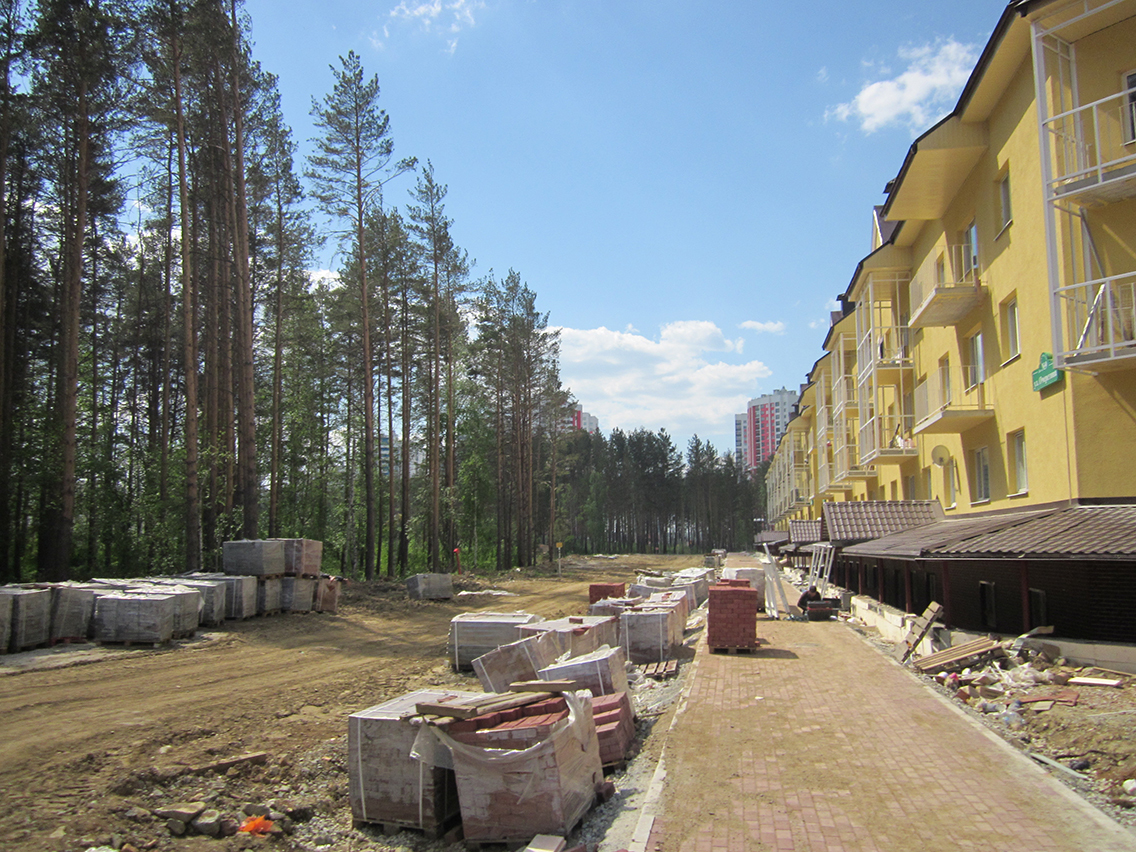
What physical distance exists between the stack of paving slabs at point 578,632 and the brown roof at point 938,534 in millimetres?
5428

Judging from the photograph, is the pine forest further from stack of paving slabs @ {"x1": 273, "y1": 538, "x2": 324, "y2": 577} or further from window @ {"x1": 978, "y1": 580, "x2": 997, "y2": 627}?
window @ {"x1": 978, "y1": 580, "x2": 997, "y2": 627}

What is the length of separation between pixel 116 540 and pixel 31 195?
1296cm

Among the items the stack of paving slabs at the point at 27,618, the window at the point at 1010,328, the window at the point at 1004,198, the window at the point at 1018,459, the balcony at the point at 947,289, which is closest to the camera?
the stack of paving slabs at the point at 27,618

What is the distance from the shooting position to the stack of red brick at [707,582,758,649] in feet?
46.8

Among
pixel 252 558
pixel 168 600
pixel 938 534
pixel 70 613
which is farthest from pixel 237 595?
pixel 938 534

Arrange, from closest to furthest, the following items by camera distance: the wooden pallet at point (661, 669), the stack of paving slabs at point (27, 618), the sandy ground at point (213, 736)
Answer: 1. the sandy ground at point (213, 736)
2. the stack of paving slabs at point (27, 618)
3. the wooden pallet at point (661, 669)

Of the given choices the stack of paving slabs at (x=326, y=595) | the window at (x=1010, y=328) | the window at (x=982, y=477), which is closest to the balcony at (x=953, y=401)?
the window at (x=982, y=477)

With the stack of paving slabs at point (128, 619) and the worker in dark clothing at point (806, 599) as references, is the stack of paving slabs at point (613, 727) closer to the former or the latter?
the stack of paving slabs at point (128, 619)

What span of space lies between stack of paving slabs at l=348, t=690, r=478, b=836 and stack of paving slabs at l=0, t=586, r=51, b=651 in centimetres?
906

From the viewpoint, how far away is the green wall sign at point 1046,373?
1240 cm

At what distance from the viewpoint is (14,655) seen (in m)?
12.1

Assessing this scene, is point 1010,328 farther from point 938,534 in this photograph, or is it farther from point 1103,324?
point 938,534

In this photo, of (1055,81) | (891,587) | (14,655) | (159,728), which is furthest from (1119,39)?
(14,655)

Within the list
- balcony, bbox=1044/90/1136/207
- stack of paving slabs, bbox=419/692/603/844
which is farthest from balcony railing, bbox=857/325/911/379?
stack of paving slabs, bbox=419/692/603/844
